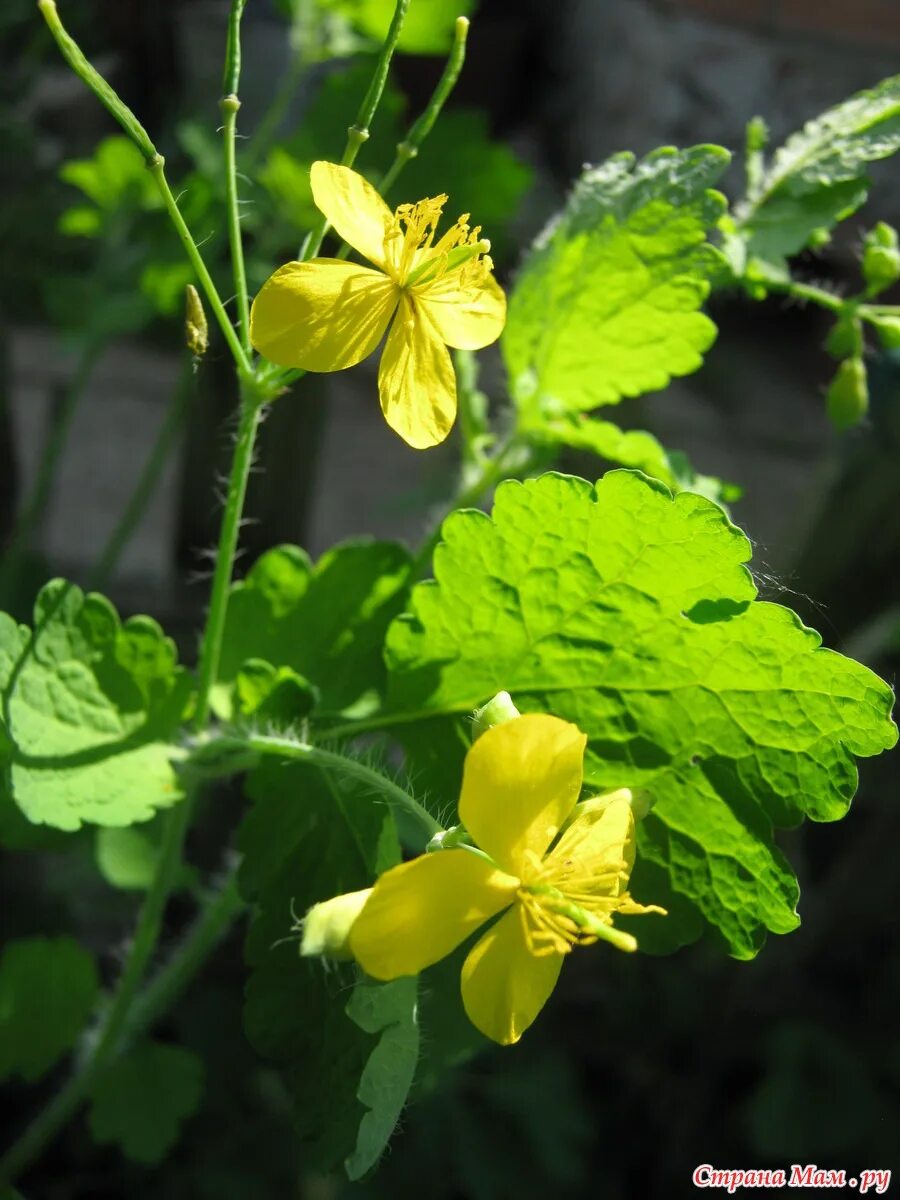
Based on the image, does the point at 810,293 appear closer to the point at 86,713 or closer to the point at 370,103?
the point at 370,103

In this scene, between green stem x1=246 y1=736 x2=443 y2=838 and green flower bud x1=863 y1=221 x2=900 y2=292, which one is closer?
green stem x1=246 y1=736 x2=443 y2=838

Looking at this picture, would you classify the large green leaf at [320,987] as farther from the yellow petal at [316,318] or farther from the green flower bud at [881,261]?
the green flower bud at [881,261]

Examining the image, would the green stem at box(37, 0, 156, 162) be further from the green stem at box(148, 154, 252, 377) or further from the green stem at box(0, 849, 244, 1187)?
the green stem at box(0, 849, 244, 1187)

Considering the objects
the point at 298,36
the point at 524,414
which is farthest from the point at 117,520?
the point at 524,414

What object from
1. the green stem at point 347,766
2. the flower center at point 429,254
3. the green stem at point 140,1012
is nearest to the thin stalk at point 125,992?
the green stem at point 140,1012

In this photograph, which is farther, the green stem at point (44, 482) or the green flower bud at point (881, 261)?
the green stem at point (44, 482)

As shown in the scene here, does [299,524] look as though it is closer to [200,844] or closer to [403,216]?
[200,844]

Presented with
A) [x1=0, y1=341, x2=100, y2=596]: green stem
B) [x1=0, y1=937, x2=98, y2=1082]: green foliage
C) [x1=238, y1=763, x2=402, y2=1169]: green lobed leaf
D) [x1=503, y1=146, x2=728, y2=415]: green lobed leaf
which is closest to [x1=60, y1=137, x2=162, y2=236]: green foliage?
[x1=0, y1=341, x2=100, y2=596]: green stem
